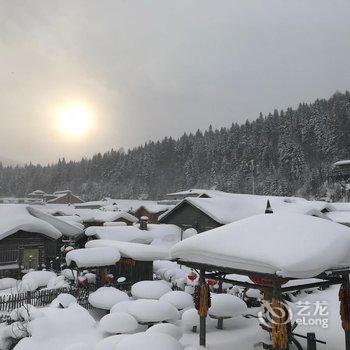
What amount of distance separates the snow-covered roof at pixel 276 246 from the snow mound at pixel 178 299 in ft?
17.8

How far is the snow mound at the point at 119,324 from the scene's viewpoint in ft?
45.1

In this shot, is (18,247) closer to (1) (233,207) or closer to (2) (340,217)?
(1) (233,207)

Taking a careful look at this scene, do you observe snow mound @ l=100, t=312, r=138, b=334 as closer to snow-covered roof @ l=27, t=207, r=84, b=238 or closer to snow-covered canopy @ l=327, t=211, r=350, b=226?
snow-covered roof @ l=27, t=207, r=84, b=238

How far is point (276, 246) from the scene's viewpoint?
963 centimetres

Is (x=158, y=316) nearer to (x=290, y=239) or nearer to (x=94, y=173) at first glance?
(x=290, y=239)

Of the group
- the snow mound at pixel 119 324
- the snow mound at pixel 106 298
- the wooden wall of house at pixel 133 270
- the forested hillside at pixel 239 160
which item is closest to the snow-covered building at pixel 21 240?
the wooden wall of house at pixel 133 270

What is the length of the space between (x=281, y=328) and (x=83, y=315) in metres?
8.84

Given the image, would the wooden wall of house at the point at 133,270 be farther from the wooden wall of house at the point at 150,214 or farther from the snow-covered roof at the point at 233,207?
the wooden wall of house at the point at 150,214

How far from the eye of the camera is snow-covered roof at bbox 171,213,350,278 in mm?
9055

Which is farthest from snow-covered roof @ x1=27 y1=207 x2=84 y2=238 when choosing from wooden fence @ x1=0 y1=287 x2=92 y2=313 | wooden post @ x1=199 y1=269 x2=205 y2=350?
wooden post @ x1=199 y1=269 x2=205 y2=350

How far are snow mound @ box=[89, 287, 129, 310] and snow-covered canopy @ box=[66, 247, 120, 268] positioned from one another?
234 centimetres

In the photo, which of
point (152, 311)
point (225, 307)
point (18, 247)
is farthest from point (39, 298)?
point (225, 307)

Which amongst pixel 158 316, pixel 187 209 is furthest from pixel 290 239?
pixel 187 209

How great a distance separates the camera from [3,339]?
1468cm
